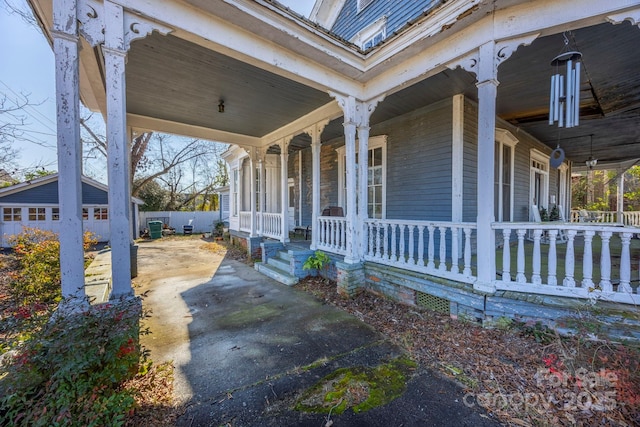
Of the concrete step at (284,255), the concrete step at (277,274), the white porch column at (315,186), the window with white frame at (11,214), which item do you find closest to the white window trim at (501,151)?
the white porch column at (315,186)

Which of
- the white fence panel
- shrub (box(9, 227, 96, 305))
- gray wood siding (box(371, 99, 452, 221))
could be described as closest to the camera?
shrub (box(9, 227, 96, 305))

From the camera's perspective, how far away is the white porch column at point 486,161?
2994 millimetres

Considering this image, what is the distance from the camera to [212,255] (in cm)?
852

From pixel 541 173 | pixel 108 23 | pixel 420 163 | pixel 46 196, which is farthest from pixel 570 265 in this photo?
pixel 46 196

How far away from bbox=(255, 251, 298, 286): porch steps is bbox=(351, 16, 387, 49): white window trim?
17.6 ft

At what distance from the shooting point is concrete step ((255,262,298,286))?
5211 mm

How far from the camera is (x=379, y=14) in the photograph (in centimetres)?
600

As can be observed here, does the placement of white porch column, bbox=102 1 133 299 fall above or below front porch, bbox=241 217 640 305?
above

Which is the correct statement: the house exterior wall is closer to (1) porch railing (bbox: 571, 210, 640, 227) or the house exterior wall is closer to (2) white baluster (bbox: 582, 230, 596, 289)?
(2) white baluster (bbox: 582, 230, 596, 289)

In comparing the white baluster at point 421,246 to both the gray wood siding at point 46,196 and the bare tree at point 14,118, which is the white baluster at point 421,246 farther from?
the gray wood siding at point 46,196

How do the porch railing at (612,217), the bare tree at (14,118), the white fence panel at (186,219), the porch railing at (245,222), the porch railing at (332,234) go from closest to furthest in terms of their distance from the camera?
1. the porch railing at (332,234)
2. the bare tree at (14,118)
3. the porch railing at (245,222)
4. the porch railing at (612,217)
5. the white fence panel at (186,219)

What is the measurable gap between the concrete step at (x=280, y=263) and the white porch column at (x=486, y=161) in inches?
145

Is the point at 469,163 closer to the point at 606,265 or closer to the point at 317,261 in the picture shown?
the point at 606,265

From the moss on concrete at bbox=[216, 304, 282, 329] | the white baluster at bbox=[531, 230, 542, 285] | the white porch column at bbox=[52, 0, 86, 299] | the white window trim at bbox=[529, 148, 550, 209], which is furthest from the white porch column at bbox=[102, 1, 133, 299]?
the white window trim at bbox=[529, 148, 550, 209]
